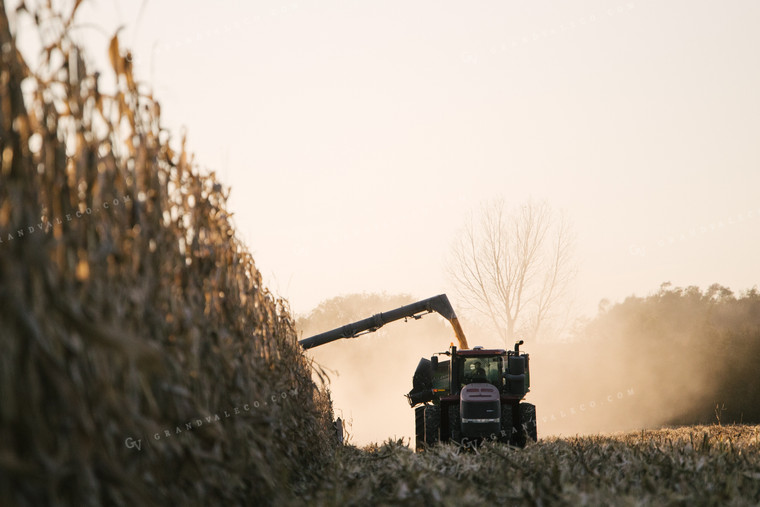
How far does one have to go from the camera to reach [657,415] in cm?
2777

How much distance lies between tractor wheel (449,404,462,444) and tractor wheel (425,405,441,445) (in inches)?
9.3

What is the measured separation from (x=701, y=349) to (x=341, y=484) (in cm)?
2493

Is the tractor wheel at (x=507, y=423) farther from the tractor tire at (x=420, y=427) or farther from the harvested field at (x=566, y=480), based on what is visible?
the harvested field at (x=566, y=480)

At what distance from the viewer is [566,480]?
5.04 metres

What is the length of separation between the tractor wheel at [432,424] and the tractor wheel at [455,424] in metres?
0.24

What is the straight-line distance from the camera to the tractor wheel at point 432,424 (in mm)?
12594

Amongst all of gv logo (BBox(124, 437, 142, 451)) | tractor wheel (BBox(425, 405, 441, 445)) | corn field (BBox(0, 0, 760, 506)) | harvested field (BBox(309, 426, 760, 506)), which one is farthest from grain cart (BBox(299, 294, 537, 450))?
gv logo (BBox(124, 437, 142, 451))

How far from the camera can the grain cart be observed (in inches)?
456

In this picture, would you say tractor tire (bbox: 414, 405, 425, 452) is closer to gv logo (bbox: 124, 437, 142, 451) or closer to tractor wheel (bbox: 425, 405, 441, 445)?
tractor wheel (bbox: 425, 405, 441, 445)

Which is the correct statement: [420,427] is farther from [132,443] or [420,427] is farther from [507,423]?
[132,443]

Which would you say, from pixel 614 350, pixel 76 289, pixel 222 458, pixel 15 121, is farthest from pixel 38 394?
pixel 614 350

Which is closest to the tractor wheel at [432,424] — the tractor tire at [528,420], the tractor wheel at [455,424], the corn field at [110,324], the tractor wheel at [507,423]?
the tractor wheel at [455,424]

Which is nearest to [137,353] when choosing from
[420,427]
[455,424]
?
[455,424]

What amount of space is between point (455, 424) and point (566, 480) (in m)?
7.42
